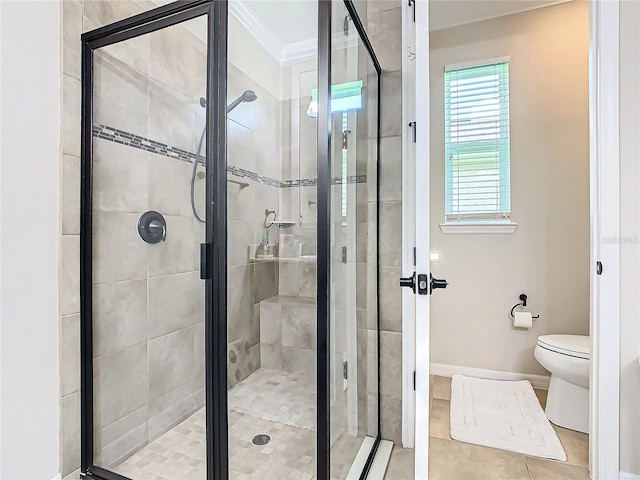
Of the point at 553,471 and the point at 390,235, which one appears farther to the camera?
the point at 390,235

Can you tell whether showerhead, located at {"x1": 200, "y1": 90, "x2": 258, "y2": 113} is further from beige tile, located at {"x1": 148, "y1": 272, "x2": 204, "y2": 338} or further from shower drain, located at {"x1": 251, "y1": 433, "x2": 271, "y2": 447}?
shower drain, located at {"x1": 251, "y1": 433, "x2": 271, "y2": 447}

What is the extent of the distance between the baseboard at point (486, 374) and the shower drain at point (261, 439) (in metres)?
1.57

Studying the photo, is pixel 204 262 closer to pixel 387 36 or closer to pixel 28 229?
pixel 28 229

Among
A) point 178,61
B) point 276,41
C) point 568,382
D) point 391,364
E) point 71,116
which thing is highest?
point 276,41

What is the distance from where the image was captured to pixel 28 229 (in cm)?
37

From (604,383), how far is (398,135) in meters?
1.33

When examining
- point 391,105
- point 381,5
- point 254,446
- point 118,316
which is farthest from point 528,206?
point 118,316

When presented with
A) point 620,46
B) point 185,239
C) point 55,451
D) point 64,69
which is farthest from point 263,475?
point 620,46

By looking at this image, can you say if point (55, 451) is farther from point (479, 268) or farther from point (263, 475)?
point (479, 268)

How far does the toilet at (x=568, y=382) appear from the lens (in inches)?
69.6

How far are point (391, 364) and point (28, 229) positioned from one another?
155cm

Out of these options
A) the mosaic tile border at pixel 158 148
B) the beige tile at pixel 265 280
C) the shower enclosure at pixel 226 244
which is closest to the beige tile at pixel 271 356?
the shower enclosure at pixel 226 244

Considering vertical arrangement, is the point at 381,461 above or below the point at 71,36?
below

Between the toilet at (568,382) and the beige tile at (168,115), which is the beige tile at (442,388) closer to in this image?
the toilet at (568,382)
